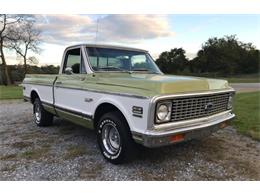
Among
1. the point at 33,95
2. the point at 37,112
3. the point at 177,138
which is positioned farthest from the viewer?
the point at 33,95

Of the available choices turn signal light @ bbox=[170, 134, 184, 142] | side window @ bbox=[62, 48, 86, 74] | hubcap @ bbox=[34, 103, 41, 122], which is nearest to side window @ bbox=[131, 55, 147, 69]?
side window @ bbox=[62, 48, 86, 74]

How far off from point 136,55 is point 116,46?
50 cm

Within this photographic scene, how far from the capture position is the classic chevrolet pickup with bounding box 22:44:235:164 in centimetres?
348

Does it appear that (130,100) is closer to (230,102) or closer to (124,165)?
(124,165)

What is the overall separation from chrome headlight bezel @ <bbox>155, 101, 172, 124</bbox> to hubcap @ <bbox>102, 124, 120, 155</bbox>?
94cm

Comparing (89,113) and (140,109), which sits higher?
(140,109)

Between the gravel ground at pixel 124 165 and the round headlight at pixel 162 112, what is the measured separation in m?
0.90

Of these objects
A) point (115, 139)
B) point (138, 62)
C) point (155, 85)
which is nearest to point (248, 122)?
point (138, 62)

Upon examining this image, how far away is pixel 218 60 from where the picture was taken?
60656 mm

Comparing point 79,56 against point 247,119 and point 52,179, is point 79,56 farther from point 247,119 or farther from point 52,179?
point 247,119

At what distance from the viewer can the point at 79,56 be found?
5301 millimetres

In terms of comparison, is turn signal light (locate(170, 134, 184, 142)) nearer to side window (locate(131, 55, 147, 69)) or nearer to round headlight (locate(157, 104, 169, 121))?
round headlight (locate(157, 104, 169, 121))

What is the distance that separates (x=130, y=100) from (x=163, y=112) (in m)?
0.50

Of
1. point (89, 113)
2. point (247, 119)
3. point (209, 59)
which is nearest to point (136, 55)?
point (89, 113)
